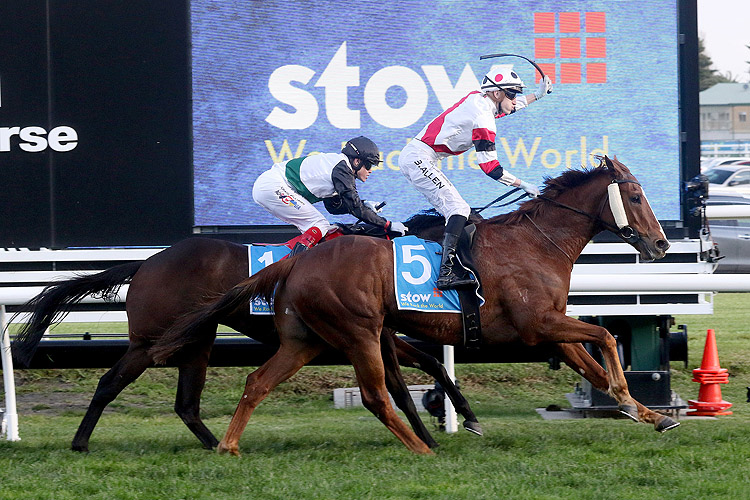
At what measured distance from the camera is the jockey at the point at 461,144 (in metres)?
5.75

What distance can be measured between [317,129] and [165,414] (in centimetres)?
263

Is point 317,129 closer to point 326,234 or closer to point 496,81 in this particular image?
point 326,234

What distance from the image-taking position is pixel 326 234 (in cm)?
625

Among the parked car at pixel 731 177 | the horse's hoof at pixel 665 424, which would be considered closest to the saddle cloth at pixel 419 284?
the horse's hoof at pixel 665 424

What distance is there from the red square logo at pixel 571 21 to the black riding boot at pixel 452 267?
213cm

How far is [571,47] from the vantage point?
6969mm

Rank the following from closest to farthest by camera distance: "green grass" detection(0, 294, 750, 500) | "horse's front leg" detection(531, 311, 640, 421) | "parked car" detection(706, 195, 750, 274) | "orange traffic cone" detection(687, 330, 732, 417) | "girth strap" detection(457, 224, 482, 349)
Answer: "green grass" detection(0, 294, 750, 500) < "horse's front leg" detection(531, 311, 640, 421) < "girth strap" detection(457, 224, 482, 349) < "orange traffic cone" detection(687, 330, 732, 417) < "parked car" detection(706, 195, 750, 274)

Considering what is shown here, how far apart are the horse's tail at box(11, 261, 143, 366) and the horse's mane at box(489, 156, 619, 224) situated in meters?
2.24

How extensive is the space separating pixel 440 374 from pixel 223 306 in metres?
1.42

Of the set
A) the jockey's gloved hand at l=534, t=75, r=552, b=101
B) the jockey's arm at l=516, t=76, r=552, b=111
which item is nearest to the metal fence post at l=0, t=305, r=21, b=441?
the jockey's arm at l=516, t=76, r=552, b=111

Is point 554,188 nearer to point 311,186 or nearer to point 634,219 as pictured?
point 634,219

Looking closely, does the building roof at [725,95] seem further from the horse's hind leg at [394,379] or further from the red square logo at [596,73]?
the horse's hind leg at [394,379]

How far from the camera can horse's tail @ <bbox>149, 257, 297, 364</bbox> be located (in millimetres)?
5547

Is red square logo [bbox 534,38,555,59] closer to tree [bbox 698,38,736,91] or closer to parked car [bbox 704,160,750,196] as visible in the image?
parked car [bbox 704,160,750,196]
